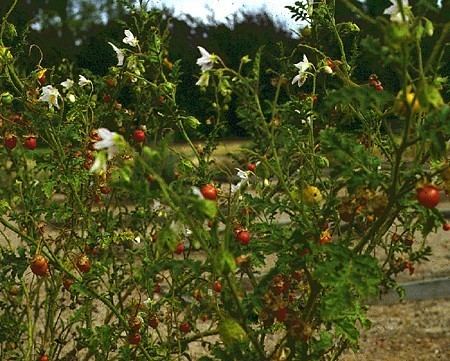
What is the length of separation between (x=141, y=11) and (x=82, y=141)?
1.87 ft

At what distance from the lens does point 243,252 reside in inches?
89.2

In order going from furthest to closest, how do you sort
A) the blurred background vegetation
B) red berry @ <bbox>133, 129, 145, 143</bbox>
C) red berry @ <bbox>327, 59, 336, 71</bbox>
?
the blurred background vegetation → red berry @ <bbox>133, 129, 145, 143</bbox> → red berry @ <bbox>327, 59, 336, 71</bbox>

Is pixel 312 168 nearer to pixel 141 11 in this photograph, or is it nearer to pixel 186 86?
pixel 141 11

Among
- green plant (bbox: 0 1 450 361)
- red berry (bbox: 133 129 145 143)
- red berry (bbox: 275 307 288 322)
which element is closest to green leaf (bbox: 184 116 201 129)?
green plant (bbox: 0 1 450 361)

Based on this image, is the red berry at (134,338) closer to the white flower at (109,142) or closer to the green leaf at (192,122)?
the green leaf at (192,122)

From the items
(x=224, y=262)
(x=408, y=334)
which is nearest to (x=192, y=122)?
(x=224, y=262)

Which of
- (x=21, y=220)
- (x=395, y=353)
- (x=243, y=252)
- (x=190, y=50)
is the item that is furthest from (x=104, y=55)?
(x=243, y=252)

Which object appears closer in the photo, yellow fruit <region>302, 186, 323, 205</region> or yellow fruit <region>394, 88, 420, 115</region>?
yellow fruit <region>394, 88, 420, 115</region>

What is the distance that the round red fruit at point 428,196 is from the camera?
174 cm

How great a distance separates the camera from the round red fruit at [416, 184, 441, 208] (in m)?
1.74

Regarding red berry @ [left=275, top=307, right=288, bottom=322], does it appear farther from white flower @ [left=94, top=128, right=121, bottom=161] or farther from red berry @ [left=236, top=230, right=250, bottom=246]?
white flower @ [left=94, top=128, right=121, bottom=161]

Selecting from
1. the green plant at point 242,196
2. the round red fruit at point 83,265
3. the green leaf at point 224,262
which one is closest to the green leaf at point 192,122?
the green plant at point 242,196

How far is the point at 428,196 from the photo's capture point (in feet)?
5.72

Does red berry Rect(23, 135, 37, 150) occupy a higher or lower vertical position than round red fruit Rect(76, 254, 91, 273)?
higher
